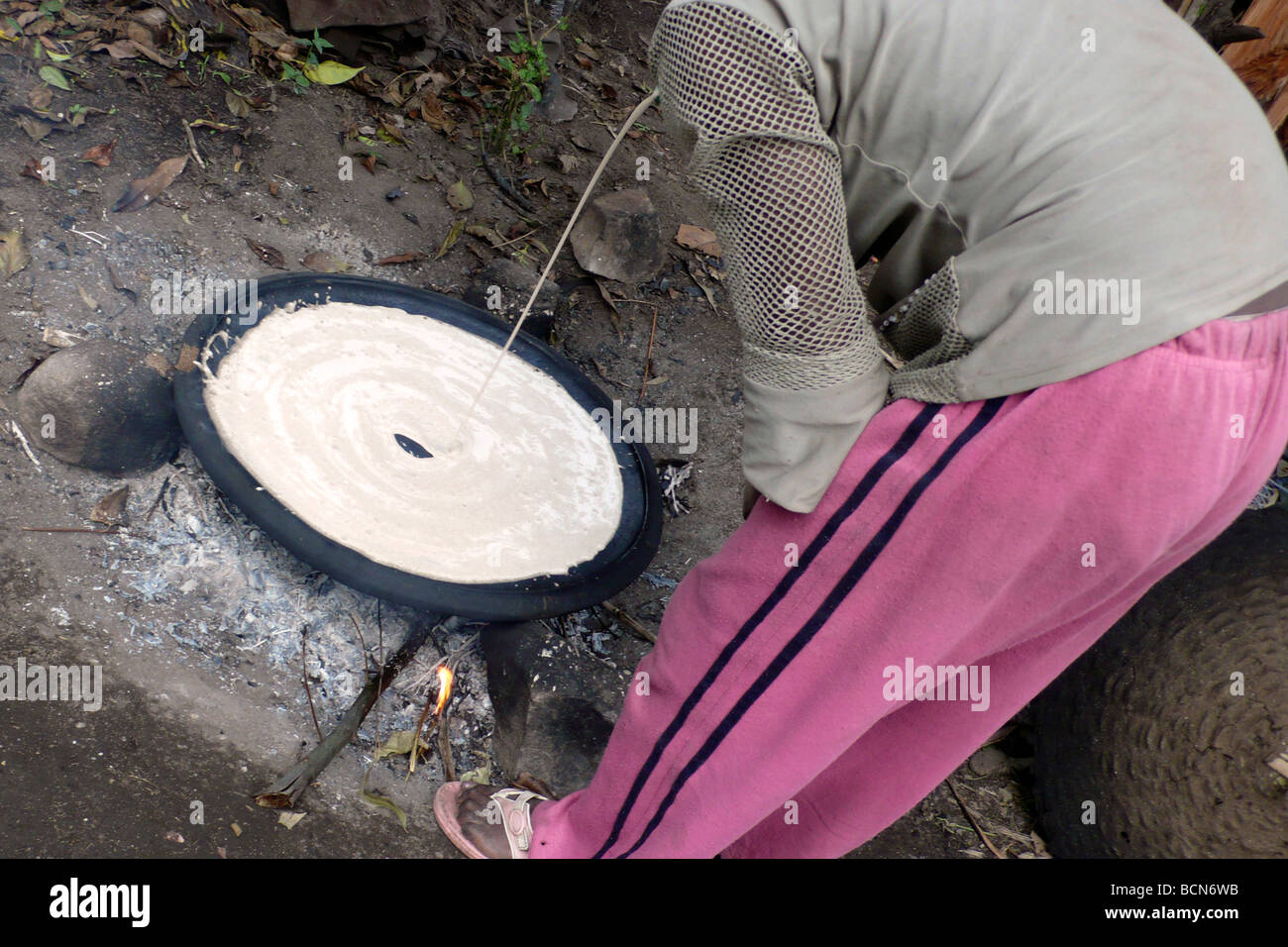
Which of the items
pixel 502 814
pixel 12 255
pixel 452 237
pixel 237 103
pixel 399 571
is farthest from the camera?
pixel 452 237

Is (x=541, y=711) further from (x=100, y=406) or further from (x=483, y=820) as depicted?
(x=100, y=406)

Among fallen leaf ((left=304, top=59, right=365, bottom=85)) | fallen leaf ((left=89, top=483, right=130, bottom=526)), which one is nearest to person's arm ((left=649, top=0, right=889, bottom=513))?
fallen leaf ((left=89, top=483, right=130, bottom=526))

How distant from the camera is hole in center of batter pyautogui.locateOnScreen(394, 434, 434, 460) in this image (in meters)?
2.38

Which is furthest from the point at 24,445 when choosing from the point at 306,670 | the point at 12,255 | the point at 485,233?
the point at 485,233

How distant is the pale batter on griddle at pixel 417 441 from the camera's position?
213 centimetres

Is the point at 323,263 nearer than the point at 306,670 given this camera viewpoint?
No

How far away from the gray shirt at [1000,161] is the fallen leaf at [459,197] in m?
2.42

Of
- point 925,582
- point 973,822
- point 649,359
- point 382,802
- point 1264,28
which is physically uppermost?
point 1264,28

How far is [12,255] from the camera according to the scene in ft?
8.20

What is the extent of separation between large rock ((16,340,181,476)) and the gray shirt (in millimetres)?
1642

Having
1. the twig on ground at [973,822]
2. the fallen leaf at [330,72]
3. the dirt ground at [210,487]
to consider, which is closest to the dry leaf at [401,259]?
the dirt ground at [210,487]

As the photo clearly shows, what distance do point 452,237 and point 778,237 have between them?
2419mm

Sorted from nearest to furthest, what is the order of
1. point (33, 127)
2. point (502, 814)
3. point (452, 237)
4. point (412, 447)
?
point (502, 814) < point (412, 447) < point (33, 127) < point (452, 237)
